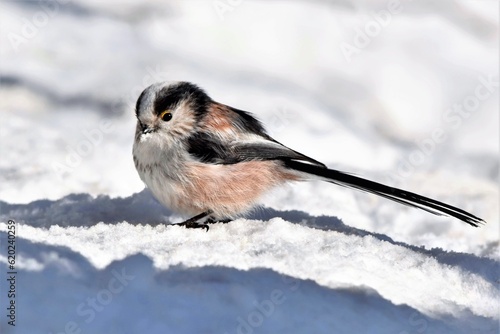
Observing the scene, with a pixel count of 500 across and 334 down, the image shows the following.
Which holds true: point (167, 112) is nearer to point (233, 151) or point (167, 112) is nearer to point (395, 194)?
point (233, 151)

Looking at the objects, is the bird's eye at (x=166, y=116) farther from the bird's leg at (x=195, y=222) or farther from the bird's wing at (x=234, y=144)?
the bird's leg at (x=195, y=222)

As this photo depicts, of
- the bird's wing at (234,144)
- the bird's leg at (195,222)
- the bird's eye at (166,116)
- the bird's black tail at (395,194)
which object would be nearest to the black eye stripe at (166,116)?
the bird's eye at (166,116)

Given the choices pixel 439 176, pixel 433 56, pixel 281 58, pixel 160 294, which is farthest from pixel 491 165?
pixel 160 294

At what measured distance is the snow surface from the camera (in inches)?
118

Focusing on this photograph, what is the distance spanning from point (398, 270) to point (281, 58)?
4.54 metres

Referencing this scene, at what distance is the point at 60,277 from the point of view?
305cm

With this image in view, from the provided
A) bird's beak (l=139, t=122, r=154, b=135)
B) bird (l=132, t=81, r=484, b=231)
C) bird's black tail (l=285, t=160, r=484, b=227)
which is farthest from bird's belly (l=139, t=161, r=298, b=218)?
bird's black tail (l=285, t=160, r=484, b=227)

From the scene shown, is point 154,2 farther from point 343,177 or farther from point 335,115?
point 343,177

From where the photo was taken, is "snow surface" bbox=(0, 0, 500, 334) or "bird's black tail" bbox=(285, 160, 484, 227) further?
"bird's black tail" bbox=(285, 160, 484, 227)

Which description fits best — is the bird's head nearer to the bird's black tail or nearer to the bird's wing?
the bird's wing

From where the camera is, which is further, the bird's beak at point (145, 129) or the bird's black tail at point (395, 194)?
the bird's beak at point (145, 129)

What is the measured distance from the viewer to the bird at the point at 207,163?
389cm

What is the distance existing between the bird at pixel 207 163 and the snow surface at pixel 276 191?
227 mm

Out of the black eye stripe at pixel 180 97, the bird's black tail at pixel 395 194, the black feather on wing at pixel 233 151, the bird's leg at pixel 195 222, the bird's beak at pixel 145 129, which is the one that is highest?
the black eye stripe at pixel 180 97
